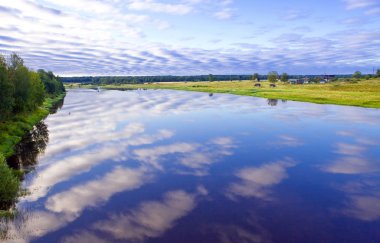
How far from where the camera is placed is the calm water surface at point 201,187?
1997 centimetres

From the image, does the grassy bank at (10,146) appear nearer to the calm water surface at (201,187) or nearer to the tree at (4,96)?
the calm water surface at (201,187)

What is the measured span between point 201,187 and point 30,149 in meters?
23.7

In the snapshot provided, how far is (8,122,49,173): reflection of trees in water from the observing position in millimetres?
33875

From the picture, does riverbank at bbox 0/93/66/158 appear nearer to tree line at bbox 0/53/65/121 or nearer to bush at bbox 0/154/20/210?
tree line at bbox 0/53/65/121

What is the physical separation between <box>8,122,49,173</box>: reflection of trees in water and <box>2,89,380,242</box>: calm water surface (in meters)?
0.29

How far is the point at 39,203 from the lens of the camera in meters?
24.0

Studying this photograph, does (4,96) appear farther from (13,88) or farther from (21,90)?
(21,90)

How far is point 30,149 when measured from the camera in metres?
40.5

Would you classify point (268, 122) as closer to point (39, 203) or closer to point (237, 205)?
point (237, 205)

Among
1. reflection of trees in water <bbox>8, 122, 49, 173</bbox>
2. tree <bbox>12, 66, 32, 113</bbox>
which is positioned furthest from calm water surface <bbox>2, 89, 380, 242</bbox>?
tree <bbox>12, 66, 32, 113</bbox>

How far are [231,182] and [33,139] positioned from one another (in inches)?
1193

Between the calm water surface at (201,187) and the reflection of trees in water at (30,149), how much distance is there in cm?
29

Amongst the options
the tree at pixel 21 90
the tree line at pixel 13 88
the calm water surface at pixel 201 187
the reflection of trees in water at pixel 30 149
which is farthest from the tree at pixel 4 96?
the tree at pixel 21 90

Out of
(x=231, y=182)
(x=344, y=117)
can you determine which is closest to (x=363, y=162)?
(x=231, y=182)
